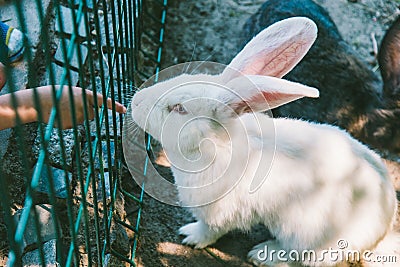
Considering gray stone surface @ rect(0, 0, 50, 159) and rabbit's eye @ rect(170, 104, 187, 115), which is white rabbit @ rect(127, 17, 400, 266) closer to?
rabbit's eye @ rect(170, 104, 187, 115)

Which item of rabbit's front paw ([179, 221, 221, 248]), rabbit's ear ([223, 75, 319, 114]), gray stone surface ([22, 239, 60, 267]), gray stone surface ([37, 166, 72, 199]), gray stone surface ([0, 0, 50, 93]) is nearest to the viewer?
rabbit's ear ([223, 75, 319, 114])

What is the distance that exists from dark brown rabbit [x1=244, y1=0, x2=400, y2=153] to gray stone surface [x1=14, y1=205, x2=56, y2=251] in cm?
155

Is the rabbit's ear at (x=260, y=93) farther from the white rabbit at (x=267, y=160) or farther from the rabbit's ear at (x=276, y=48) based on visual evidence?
the rabbit's ear at (x=276, y=48)

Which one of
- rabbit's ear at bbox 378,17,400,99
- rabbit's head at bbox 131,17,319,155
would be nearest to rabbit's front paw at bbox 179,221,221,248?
rabbit's head at bbox 131,17,319,155

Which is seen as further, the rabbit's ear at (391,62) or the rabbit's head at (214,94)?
the rabbit's ear at (391,62)

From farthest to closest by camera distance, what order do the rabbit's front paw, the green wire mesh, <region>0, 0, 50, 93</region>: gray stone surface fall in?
<region>0, 0, 50, 93</region>: gray stone surface
the rabbit's front paw
the green wire mesh

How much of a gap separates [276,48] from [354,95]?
1.27m

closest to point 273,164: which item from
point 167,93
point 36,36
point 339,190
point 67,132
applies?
point 339,190

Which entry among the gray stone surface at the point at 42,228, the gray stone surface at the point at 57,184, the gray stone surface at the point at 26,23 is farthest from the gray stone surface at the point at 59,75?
the gray stone surface at the point at 42,228

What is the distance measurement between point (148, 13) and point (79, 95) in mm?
1994

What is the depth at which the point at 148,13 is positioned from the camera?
167 inches

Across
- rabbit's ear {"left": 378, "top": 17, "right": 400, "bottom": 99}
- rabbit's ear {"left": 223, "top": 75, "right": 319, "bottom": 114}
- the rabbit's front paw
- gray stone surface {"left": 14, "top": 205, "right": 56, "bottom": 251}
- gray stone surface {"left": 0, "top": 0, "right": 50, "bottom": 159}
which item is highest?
rabbit's ear {"left": 223, "top": 75, "right": 319, "bottom": 114}

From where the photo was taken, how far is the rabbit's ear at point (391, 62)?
139 inches

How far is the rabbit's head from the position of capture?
Result: 242cm
